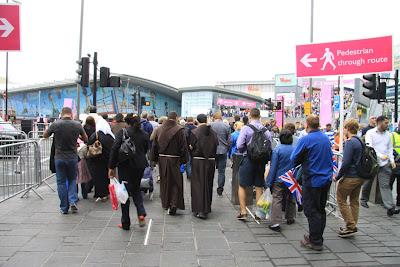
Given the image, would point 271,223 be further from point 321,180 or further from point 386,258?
point 386,258

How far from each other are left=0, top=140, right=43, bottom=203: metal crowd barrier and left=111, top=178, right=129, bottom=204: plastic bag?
2.75m

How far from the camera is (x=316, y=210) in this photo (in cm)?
587

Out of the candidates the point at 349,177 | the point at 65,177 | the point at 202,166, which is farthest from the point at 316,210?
the point at 65,177

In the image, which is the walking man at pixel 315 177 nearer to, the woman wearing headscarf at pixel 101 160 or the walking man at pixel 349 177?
the walking man at pixel 349 177

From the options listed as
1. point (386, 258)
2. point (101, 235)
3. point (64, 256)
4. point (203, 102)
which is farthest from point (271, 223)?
point (203, 102)

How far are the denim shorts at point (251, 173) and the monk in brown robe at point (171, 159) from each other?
1080 mm

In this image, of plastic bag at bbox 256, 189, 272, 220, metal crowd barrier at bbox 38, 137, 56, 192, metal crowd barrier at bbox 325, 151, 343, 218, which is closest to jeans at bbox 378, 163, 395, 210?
metal crowd barrier at bbox 325, 151, 343, 218

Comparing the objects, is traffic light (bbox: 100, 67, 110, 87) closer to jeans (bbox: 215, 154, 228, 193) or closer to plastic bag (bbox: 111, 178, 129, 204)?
jeans (bbox: 215, 154, 228, 193)

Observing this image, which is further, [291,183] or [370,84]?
[370,84]

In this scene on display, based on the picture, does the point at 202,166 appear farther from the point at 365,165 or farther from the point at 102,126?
the point at 365,165

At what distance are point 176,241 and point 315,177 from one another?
2093 millimetres

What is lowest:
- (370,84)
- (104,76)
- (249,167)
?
(249,167)

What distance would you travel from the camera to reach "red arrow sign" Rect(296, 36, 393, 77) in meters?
7.82

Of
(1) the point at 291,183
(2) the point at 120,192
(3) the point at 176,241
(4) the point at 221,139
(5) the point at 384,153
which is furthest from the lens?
(4) the point at 221,139
